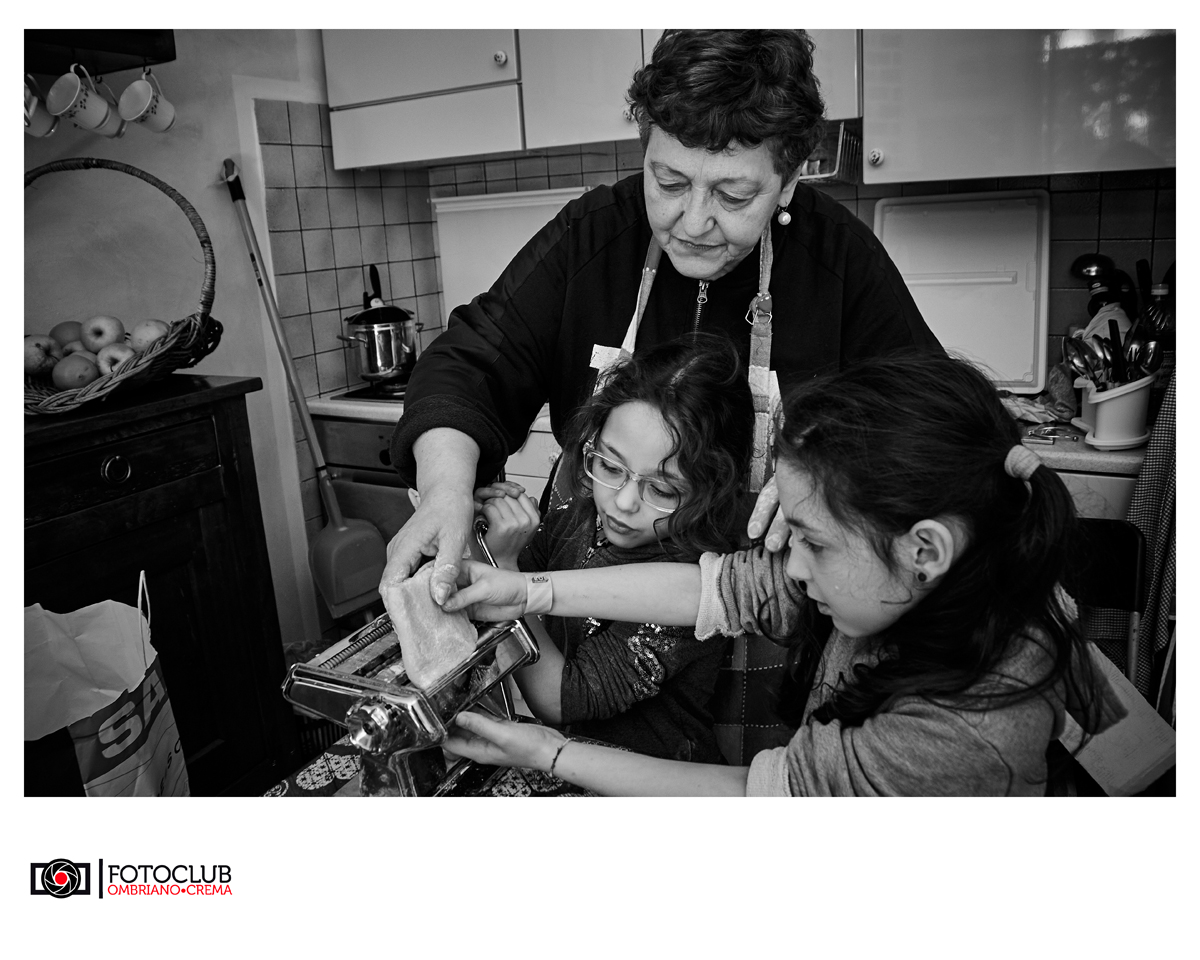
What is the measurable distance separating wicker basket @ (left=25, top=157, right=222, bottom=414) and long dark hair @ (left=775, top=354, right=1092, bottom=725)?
1.15 meters

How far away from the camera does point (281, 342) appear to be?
211 cm

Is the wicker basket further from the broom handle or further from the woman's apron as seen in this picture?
the woman's apron

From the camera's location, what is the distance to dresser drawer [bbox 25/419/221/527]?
141 cm

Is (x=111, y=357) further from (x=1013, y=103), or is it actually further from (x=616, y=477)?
(x=1013, y=103)

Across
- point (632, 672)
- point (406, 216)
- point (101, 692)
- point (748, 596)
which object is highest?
point (406, 216)

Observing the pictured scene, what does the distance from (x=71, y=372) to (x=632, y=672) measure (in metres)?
1.08

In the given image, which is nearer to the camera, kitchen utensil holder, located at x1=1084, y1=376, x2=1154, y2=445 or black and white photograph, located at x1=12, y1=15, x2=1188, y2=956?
black and white photograph, located at x1=12, y1=15, x2=1188, y2=956

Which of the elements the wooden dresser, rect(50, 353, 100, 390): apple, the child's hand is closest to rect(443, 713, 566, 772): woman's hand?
the child's hand

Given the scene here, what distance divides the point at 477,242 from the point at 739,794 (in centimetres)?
197

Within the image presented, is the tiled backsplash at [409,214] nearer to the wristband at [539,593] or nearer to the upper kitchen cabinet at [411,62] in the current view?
the upper kitchen cabinet at [411,62]

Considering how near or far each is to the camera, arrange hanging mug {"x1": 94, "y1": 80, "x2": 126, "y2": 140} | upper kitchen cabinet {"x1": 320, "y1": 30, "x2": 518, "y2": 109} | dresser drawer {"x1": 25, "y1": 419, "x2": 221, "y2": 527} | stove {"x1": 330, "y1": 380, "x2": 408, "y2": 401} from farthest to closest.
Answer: stove {"x1": 330, "y1": 380, "x2": 408, "y2": 401} → upper kitchen cabinet {"x1": 320, "y1": 30, "x2": 518, "y2": 109} → hanging mug {"x1": 94, "y1": 80, "x2": 126, "y2": 140} → dresser drawer {"x1": 25, "y1": 419, "x2": 221, "y2": 527}

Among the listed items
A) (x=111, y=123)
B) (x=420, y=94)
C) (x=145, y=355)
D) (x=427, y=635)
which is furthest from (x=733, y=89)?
(x=420, y=94)

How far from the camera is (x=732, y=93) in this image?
0.89m
